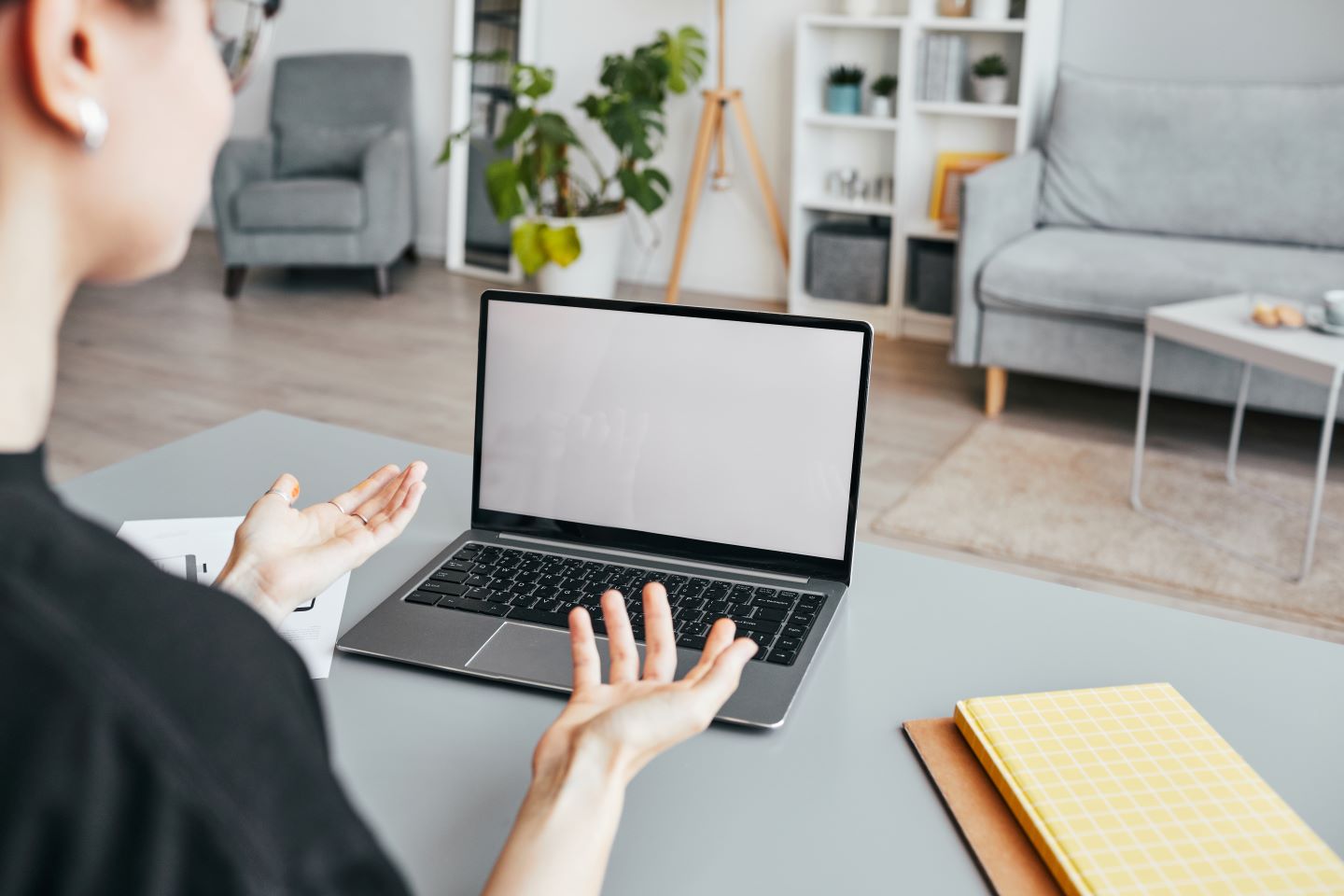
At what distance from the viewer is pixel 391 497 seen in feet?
3.03

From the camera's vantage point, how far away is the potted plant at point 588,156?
4180 millimetres

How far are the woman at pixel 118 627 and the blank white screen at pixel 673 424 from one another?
1.78 ft

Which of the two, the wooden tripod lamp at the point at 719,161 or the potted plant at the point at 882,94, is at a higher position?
the potted plant at the point at 882,94

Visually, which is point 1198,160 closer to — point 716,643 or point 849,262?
point 849,262

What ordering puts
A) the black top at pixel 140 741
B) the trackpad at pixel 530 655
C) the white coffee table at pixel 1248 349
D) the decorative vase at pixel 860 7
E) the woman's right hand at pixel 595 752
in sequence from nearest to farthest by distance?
1. the black top at pixel 140 741
2. the woman's right hand at pixel 595 752
3. the trackpad at pixel 530 655
4. the white coffee table at pixel 1248 349
5. the decorative vase at pixel 860 7

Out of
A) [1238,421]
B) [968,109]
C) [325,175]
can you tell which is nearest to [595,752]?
[1238,421]

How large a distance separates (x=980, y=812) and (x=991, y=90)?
366 cm

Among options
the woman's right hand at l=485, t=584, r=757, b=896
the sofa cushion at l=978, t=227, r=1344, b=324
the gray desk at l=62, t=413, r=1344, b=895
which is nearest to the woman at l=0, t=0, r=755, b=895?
the woman's right hand at l=485, t=584, r=757, b=896

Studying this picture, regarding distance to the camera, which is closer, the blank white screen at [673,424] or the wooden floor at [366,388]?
the blank white screen at [673,424]

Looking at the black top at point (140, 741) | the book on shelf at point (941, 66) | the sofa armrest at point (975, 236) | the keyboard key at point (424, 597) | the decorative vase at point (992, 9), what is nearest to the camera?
the black top at point (140, 741)

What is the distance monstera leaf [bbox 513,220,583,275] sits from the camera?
4211 millimetres

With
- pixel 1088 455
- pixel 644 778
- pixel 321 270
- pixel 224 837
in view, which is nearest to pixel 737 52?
pixel 321 270

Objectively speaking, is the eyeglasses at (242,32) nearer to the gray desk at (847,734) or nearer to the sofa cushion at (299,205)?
the gray desk at (847,734)

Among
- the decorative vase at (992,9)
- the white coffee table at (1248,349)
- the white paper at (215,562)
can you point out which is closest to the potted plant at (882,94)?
the decorative vase at (992,9)
